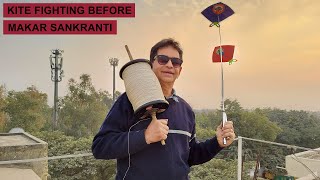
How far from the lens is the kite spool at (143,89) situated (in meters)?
1.45

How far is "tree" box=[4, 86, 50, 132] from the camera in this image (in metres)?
27.0

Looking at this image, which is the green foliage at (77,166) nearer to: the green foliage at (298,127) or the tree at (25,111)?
the tree at (25,111)

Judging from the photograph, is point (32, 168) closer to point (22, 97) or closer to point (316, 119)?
point (22, 97)

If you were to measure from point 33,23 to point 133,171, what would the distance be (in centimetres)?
1020

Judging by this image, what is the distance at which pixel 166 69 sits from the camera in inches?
Result: 64.0

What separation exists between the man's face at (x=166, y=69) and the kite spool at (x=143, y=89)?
73 mm

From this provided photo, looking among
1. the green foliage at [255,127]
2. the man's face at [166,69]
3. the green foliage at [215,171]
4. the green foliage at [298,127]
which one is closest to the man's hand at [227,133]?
the man's face at [166,69]

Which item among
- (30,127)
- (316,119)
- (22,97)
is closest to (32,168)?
(30,127)

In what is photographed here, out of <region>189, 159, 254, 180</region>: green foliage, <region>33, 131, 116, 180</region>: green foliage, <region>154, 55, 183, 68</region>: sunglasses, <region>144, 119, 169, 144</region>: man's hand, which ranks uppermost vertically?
<region>154, 55, 183, 68</region>: sunglasses

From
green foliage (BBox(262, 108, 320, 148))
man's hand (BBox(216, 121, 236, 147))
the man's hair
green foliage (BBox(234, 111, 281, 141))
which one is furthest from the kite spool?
green foliage (BBox(262, 108, 320, 148))

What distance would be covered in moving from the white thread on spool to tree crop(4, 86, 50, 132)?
2680cm

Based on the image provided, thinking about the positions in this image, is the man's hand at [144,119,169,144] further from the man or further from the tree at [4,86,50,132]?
the tree at [4,86,50,132]

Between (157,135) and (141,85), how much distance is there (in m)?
0.22

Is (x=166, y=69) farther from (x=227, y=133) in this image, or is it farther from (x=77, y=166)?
(x=77, y=166)
